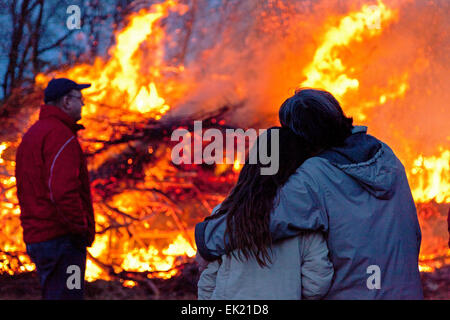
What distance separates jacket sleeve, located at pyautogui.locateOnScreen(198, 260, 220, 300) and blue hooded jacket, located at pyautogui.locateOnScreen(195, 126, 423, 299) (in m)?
0.04

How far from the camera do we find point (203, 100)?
5680mm

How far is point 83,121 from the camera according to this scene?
5633 millimetres

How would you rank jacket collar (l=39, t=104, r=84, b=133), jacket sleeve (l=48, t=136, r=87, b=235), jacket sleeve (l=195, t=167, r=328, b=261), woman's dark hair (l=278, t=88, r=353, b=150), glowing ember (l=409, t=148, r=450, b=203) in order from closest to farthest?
jacket sleeve (l=195, t=167, r=328, b=261) → woman's dark hair (l=278, t=88, r=353, b=150) → jacket sleeve (l=48, t=136, r=87, b=235) → jacket collar (l=39, t=104, r=84, b=133) → glowing ember (l=409, t=148, r=450, b=203)

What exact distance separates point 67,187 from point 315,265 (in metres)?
1.75

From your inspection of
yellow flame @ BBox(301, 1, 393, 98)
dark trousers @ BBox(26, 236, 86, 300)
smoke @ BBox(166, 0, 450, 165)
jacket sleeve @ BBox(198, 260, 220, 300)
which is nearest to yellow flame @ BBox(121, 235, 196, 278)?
smoke @ BBox(166, 0, 450, 165)

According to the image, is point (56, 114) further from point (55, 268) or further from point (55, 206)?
point (55, 268)

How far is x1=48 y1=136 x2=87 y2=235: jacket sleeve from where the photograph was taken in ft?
9.86

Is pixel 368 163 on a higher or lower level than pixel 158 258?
higher

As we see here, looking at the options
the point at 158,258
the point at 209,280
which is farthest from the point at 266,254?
the point at 158,258

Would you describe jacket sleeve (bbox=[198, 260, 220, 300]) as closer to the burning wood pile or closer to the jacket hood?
the jacket hood

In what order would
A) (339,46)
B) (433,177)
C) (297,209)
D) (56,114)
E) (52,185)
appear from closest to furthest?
(297,209), (52,185), (56,114), (433,177), (339,46)

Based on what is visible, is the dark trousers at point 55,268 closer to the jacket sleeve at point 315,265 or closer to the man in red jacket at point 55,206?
the man in red jacket at point 55,206

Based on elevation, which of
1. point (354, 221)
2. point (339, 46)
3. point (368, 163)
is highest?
point (339, 46)

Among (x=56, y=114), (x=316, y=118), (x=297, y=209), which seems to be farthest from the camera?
(x=56, y=114)
